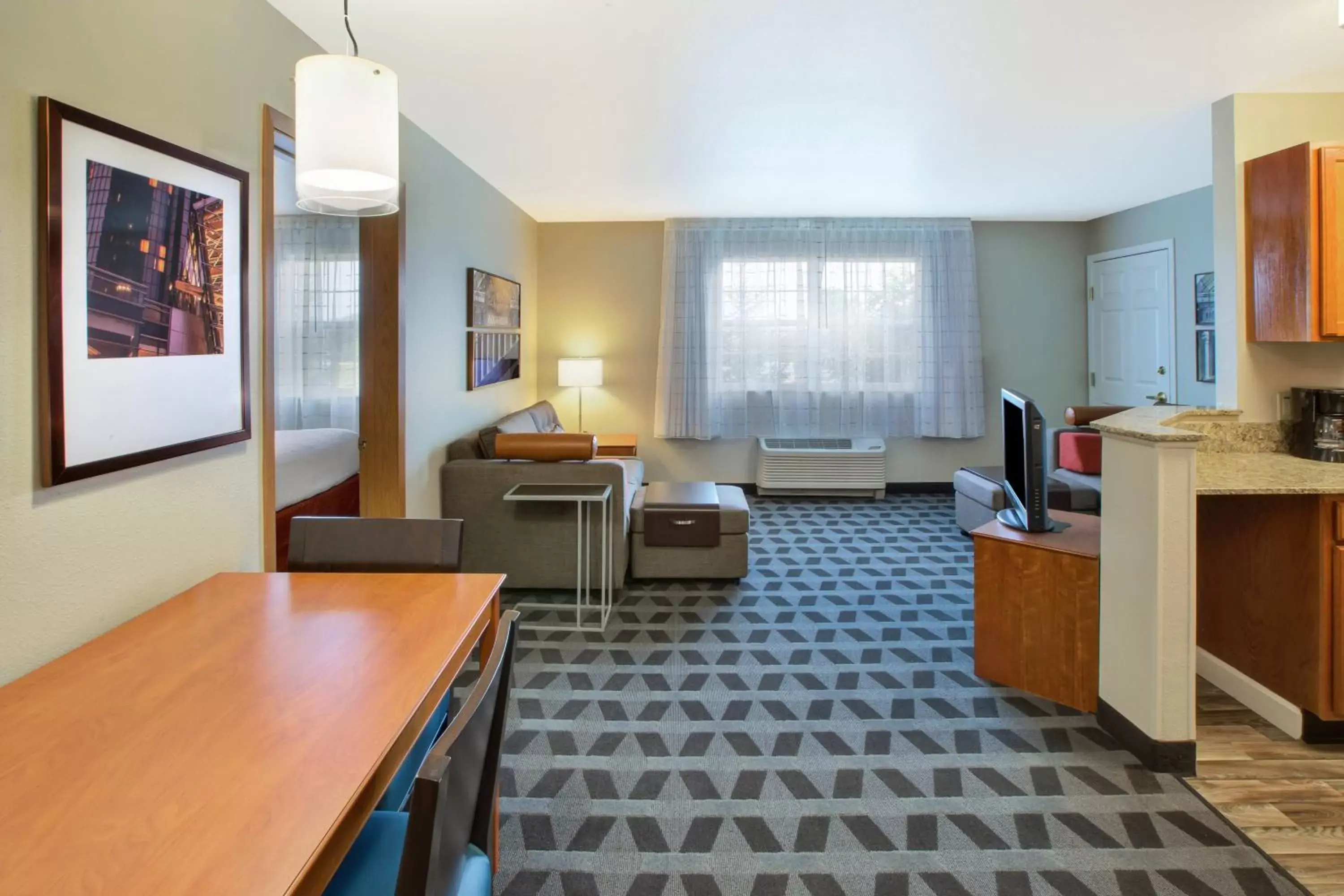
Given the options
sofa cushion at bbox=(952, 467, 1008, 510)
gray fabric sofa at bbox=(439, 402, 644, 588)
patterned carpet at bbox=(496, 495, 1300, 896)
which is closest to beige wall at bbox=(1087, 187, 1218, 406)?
sofa cushion at bbox=(952, 467, 1008, 510)

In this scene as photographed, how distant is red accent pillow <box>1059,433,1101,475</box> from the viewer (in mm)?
4680

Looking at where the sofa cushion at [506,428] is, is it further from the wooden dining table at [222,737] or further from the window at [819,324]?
the wooden dining table at [222,737]

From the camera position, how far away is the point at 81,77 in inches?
59.8

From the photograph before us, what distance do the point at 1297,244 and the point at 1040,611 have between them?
1686 millimetres

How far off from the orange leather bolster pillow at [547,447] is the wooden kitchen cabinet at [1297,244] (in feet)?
9.71

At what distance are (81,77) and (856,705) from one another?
2828 millimetres

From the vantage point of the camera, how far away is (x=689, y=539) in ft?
12.8

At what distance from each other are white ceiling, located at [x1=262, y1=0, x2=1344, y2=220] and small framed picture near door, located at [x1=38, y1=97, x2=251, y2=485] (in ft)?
3.01

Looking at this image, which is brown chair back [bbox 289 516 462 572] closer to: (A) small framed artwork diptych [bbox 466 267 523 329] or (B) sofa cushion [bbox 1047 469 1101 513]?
(A) small framed artwork diptych [bbox 466 267 523 329]

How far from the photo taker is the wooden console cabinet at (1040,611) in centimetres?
244

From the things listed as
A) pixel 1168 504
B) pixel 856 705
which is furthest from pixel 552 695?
pixel 1168 504

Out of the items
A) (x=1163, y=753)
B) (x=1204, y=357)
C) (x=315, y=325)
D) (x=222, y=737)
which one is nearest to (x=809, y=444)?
(x=1204, y=357)

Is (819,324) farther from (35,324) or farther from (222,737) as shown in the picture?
(222,737)

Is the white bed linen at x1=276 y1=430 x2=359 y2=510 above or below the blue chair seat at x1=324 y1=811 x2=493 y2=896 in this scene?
above
